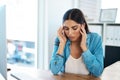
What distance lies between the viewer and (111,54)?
275 cm

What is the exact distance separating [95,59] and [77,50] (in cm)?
16

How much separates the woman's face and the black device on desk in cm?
135

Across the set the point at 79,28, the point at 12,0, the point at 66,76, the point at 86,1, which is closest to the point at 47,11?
the point at 12,0

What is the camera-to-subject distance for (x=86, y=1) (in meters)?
3.05

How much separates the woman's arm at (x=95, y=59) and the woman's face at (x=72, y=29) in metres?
0.15

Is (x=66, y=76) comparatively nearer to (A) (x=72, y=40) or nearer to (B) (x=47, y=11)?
(A) (x=72, y=40)

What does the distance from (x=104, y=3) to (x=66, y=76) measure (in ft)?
7.09

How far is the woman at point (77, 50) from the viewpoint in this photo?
1.48m

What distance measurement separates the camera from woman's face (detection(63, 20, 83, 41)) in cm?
150

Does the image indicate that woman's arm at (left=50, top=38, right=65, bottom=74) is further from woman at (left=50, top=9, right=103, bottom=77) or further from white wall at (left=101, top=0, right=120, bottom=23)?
white wall at (left=101, top=0, right=120, bottom=23)

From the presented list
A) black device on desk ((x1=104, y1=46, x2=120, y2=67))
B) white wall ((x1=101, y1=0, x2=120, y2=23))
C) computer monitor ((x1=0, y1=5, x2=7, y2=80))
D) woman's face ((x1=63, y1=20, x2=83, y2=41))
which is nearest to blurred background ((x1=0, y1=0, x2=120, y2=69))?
black device on desk ((x1=104, y1=46, x2=120, y2=67))

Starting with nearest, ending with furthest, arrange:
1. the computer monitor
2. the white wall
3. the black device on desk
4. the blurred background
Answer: the computer monitor → the blurred background → the black device on desk → the white wall

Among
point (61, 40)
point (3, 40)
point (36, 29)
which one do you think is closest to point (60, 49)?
point (61, 40)

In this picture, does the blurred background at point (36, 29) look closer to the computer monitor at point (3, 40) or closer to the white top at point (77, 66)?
the white top at point (77, 66)
